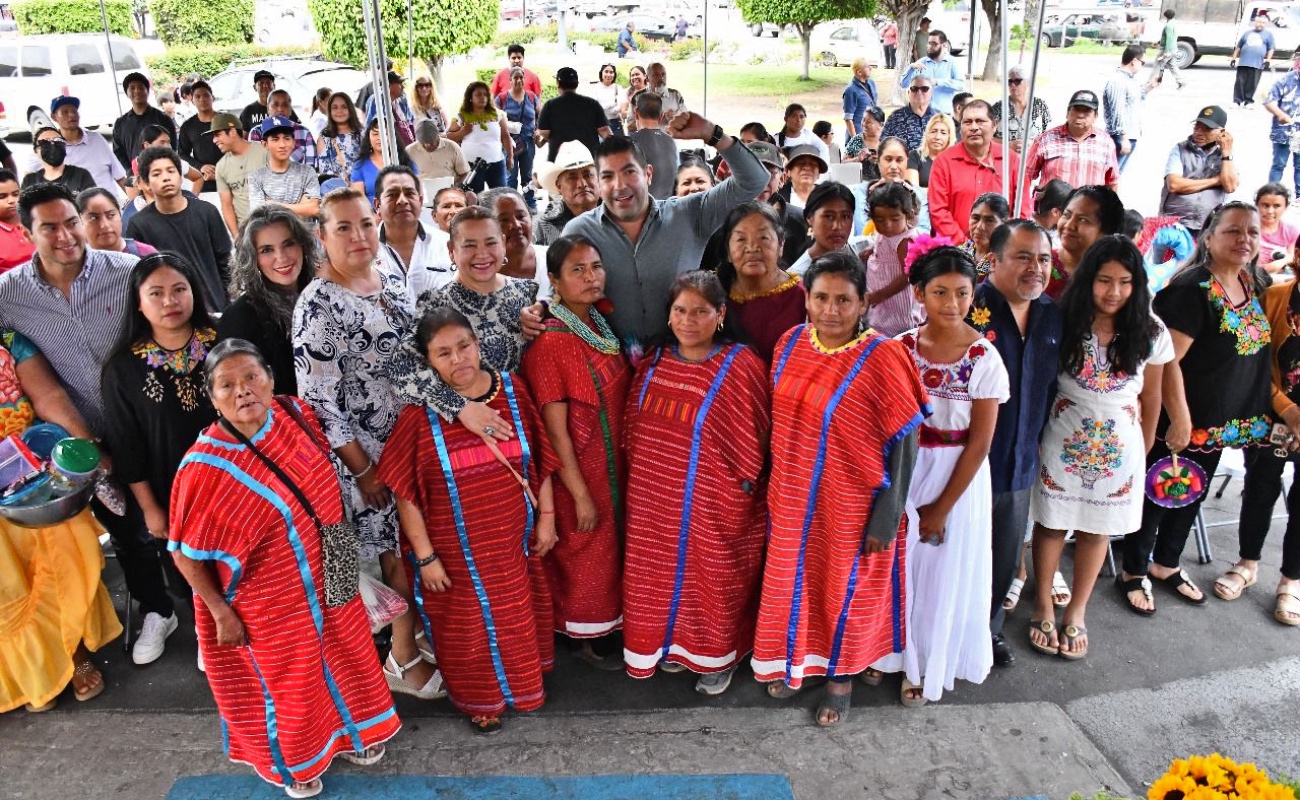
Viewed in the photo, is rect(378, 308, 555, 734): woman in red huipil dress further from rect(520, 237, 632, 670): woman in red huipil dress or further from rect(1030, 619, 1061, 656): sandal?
rect(1030, 619, 1061, 656): sandal

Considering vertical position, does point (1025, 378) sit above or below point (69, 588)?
above

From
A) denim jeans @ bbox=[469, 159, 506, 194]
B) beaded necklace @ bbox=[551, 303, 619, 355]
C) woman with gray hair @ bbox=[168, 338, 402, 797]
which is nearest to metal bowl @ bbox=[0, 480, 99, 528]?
woman with gray hair @ bbox=[168, 338, 402, 797]

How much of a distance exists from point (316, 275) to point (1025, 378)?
2454 millimetres

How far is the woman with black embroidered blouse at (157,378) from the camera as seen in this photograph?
304 centimetres

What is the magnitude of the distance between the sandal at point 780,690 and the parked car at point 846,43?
25247 mm

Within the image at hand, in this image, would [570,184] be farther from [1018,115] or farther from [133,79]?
[133,79]

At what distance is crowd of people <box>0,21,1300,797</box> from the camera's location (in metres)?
2.85

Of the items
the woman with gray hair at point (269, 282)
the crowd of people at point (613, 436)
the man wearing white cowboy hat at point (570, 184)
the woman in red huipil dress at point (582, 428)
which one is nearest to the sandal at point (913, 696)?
the crowd of people at point (613, 436)

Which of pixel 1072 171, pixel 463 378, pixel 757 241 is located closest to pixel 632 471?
pixel 463 378

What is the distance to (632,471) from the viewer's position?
320 cm

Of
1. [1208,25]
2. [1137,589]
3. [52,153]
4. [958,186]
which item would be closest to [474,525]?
[1137,589]

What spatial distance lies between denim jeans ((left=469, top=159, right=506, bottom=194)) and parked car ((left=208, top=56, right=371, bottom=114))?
509 cm

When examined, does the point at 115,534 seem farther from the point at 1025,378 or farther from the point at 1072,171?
the point at 1072,171

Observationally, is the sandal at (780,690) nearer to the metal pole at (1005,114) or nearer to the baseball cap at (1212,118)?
the metal pole at (1005,114)
